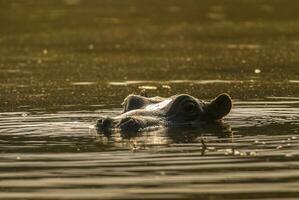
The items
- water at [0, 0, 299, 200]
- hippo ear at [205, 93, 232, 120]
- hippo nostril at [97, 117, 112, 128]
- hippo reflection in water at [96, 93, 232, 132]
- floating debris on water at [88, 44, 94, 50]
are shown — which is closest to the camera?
water at [0, 0, 299, 200]

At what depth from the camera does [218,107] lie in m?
14.2

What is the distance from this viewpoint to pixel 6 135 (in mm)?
13289

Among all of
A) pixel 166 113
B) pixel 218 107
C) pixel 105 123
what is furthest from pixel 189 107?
pixel 105 123

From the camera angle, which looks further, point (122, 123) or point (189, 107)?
point (189, 107)

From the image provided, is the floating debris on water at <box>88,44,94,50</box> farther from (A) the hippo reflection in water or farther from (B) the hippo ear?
(B) the hippo ear

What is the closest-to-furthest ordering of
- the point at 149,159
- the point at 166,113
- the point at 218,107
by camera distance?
the point at 149,159 → the point at 166,113 → the point at 218,107

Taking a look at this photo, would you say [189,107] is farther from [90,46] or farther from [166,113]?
[90,46]

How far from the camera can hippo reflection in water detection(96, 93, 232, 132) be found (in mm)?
13273

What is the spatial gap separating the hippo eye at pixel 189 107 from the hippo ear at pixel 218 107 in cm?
26

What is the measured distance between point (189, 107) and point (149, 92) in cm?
407

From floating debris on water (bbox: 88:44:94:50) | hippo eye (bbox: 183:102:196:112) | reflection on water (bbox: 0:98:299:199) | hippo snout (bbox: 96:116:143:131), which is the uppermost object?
floating debris on water (bbox: 88:44:94:50)

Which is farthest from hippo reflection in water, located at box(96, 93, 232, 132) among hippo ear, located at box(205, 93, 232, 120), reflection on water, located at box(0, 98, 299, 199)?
reflection on water, located at box(0, 98, 299, 199)

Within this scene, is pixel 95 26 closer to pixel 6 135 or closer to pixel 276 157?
pixel 6 135

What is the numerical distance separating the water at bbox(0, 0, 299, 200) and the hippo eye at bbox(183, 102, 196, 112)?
0.35 m
